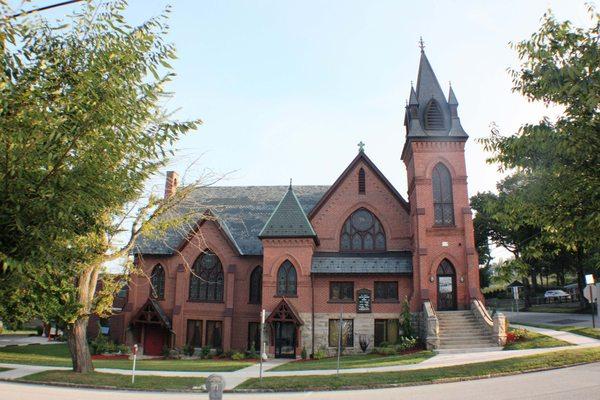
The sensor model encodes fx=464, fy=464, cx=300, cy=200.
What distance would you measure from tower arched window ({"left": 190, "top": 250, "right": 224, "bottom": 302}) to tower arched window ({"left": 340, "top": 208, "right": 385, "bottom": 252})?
8301 mm

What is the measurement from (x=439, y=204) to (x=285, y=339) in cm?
1233

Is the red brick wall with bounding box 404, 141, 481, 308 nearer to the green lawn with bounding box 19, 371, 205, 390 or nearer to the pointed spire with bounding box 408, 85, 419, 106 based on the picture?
the pointed spire with bounding box 408, 85, 419, 106

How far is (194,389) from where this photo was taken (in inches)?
595

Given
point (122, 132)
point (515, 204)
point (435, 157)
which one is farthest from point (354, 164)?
point (122, 132)

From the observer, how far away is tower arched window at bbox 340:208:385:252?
29.5 meters

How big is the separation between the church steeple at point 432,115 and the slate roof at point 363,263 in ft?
25.0

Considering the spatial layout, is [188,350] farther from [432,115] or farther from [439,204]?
[432,115]

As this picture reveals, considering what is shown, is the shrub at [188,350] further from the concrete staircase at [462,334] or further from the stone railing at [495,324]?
the stone railing at [495,324]

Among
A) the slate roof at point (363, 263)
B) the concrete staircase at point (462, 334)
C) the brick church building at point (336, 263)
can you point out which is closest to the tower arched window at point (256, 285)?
the brick church building at point (336, 263)

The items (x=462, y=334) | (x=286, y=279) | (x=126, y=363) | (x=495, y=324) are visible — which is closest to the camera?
(x=495, y=324)

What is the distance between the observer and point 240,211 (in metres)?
34.3

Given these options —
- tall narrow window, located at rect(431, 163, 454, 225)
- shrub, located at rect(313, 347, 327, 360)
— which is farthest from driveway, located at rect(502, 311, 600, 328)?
shrub, located at rect(313, 347, 327, 360)

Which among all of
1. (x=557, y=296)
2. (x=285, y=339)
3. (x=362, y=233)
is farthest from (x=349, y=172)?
(x=557, y=296)

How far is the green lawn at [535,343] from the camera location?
67.1 feet
